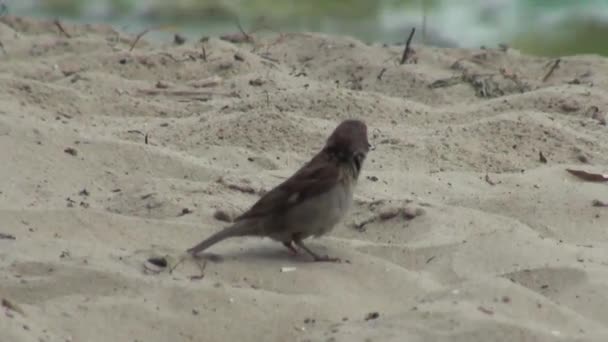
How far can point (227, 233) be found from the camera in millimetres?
5832

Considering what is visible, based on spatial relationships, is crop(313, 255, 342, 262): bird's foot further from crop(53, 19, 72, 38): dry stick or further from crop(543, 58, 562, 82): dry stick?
crop(53, 19, 72, 38): dry stick

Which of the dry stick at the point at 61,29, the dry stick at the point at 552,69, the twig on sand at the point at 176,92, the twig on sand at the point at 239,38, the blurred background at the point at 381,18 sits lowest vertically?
the blurred background at the point at 381,18

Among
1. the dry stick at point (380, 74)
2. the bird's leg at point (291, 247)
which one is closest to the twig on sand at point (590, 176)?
the bird's leg at point (291, 247)

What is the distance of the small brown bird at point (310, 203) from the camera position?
5855 millimetres

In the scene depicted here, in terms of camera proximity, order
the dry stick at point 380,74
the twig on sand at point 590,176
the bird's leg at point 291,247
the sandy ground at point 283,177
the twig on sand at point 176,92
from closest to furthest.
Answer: the sandy ground at point 283,177, the bird's leg at point 291,247, the twig on sand at point 590,176, the twig on sand at point 176,92, the dry stick at point 380,74

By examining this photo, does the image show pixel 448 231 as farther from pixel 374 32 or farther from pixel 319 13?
pixel 319 13

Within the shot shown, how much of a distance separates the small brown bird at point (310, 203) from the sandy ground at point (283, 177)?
11 cm

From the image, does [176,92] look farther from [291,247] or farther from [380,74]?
[291,247]

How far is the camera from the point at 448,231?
613 cm

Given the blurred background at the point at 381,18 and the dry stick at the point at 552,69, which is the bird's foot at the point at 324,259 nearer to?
the dry stick at the point at 552,69

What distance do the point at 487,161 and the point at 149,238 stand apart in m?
2.05

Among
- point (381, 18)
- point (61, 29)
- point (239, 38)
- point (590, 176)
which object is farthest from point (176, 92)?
point (381, 18)

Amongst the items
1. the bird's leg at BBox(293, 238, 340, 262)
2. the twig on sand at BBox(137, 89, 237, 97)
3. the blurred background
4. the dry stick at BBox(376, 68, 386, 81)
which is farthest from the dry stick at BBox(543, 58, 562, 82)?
the bird's leg at BBox(293, 238, 340, 262)

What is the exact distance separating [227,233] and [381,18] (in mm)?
7290
